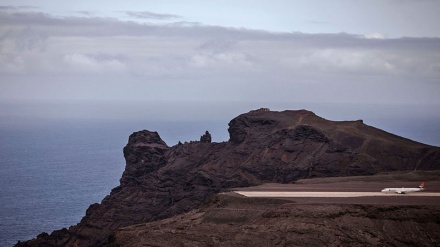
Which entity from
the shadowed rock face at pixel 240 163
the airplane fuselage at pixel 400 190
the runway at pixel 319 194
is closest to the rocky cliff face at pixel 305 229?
the runway at pixel 319 194

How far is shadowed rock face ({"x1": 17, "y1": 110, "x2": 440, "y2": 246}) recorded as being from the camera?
103125 mm

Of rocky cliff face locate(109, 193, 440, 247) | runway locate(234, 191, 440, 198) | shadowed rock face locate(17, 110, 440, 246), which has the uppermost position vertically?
shadowed rock face locate(17, 110, 440, 246)

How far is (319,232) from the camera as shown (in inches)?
2489

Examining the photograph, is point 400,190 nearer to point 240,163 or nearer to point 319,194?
point 319,194

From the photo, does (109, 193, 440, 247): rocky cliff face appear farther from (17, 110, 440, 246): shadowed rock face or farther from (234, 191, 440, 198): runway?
(17, 110, 440, 246): shadowed rock face

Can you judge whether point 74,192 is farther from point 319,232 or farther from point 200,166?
point 319,232

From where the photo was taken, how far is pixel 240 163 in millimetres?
112812

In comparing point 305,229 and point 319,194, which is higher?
point 319,194

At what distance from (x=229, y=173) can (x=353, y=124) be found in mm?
21721

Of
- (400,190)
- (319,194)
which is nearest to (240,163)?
(319,194)

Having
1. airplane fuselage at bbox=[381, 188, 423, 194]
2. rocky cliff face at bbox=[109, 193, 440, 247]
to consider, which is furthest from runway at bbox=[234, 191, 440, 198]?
rocky cliff face at bbox=[109, 193, 440, 247]

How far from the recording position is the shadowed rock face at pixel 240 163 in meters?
103

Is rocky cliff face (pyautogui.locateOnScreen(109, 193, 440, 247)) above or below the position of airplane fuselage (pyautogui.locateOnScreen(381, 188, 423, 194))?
below

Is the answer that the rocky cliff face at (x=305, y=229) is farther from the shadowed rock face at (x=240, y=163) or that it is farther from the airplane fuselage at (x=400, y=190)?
the shadowed rock face at (x=240, y=163)
